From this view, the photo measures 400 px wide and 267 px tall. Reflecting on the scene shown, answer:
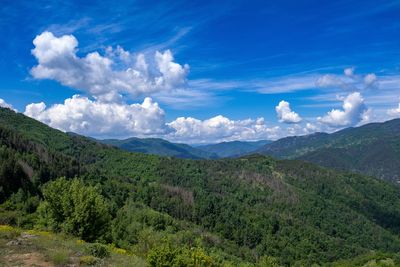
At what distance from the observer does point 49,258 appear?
27.3m

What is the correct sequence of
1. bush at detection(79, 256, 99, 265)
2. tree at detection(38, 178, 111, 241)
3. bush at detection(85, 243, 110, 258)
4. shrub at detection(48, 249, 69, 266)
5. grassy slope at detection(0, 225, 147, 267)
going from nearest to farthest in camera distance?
grassy slope at detection(0, 225, 147, 267), shrub at detection(48, 249, 69, 266), bush at detection(79, 256, 99, 265), bush at detection(85, 243, 110, 258), tree at detection(38, 178, 111, 241)

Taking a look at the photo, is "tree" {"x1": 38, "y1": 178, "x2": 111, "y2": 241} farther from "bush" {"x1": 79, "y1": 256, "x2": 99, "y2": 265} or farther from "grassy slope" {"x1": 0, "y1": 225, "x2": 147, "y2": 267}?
"bush" {"x1": 79, "y1": 256, "x2": 99, "y2": 265}

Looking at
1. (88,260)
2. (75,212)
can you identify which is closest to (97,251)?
(88,260)

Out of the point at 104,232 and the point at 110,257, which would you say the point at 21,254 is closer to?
the point at 110,257

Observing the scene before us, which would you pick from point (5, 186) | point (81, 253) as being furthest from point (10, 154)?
point (81, 253)

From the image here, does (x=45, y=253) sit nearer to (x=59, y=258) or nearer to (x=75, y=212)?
(x=59, y=258)

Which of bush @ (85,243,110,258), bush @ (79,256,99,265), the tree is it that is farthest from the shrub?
the tree

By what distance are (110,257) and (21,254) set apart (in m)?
6.99

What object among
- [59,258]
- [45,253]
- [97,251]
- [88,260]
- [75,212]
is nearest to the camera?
[59,258]

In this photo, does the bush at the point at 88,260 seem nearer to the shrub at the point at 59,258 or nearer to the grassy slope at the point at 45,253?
the grassy slope at the point at 45,253

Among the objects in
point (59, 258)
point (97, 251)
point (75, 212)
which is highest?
point (59, 258)

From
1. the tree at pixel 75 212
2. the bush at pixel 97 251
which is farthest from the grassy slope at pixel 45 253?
the tree at pixel 75 212

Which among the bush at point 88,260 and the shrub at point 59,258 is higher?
the shrub at point 59,258

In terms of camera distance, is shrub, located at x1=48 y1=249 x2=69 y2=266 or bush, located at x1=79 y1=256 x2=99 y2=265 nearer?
shrub, located at x1=48 y1=249 x2=69 y2=266
